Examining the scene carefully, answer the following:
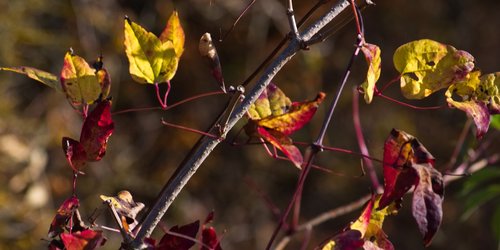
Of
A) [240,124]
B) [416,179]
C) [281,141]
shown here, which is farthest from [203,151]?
[240,124]

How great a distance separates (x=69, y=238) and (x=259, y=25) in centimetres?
239

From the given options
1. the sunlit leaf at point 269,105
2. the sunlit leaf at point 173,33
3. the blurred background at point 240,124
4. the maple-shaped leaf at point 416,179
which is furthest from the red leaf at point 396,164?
the blurred background at point 240,124

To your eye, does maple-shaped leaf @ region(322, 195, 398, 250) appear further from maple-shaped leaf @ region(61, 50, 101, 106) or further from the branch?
maple-shaped leaf @ region(61, 50, 101, 106)

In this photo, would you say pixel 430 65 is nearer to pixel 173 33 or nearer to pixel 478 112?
pixel 478 112

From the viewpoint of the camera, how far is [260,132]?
1.95 ft

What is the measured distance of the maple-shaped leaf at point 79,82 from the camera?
612 mm

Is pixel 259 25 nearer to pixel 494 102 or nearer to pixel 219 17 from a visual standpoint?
pixel 219 17

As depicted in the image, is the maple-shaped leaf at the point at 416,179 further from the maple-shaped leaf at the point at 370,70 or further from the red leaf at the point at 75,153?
the red leaf at the point at 75,153

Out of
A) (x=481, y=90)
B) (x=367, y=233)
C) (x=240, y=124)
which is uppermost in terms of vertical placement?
(x=481, y=90)

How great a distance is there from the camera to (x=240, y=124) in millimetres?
2615

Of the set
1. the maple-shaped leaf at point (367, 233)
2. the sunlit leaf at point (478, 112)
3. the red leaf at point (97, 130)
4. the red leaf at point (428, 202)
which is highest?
the red leaf at point (97, 130)

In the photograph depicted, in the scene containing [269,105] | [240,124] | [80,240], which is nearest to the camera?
[80,240]

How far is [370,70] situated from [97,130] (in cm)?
24

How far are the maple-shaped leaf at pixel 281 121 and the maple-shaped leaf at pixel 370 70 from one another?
0.18ft
